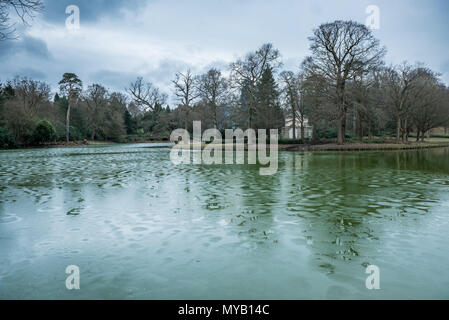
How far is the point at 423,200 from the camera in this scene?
8109 mm

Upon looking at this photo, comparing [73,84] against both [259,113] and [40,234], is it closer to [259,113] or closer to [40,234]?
[259,113]

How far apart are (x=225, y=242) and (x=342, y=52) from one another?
31.9 metres

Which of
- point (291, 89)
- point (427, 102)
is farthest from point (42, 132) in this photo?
point (427, 102)

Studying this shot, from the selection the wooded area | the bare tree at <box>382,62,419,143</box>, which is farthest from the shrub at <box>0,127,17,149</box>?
the bare tree at <box>382,62,419,143</box>

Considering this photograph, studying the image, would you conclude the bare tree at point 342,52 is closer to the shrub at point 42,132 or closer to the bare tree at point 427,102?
the bare tree at point 427,102

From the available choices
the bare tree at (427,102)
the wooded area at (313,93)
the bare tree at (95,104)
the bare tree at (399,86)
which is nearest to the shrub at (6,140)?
the wooded area at (313,93)

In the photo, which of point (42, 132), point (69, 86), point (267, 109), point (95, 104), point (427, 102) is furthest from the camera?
point (95, 104)

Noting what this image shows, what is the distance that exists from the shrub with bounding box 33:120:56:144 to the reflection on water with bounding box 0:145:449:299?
125 ft

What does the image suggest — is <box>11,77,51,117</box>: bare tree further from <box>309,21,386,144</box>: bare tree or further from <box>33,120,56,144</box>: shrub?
<box>309,21,386,144</box>: bare tree

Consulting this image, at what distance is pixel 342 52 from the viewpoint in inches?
1272

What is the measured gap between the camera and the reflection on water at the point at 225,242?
3742 millimetres

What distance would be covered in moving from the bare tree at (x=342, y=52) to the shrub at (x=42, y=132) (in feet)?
114

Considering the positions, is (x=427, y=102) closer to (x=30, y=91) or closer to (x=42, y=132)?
(x=42, y=132)
